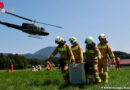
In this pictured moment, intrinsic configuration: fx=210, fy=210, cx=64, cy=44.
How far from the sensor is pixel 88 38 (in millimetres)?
8031

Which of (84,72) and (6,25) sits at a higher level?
(6,25)

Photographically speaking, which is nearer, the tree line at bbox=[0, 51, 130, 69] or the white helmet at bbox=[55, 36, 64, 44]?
the white helmet at bbox=[55, 36, 64, 44]

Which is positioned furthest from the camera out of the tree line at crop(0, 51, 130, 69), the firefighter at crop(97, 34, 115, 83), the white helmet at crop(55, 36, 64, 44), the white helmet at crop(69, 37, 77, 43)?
the tree line at crop(0, 51, 130, 69)

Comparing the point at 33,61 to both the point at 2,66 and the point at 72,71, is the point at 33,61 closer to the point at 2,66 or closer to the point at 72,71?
the point at 2,66

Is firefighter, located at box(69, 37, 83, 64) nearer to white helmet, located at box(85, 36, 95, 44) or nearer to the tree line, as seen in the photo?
white helmet, located at box(85, 36, 95, 44)

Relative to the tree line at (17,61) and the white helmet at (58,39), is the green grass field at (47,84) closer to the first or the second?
the white helmet at (58,39)

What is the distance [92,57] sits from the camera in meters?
8.23

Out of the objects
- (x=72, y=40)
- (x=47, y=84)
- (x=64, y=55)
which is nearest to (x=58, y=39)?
(x=64, y=55)

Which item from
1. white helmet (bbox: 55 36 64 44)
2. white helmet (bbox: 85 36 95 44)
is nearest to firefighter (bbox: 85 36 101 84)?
white helmet (bbox: 85 36 95 44)

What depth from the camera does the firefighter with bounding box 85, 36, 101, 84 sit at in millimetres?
8008

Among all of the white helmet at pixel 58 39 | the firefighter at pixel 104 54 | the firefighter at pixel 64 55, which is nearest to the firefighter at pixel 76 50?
the firefighter at pixel 64 55

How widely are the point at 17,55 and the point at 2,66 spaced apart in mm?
21512

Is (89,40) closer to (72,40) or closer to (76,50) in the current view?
(72,40)

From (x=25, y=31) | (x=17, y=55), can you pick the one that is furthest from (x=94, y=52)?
(x=17, y=55)
